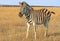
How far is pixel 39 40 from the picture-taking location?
11250 millimetres

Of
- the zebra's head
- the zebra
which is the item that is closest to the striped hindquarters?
the zebra

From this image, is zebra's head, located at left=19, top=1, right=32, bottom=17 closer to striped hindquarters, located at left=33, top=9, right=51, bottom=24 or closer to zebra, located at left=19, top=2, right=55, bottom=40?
zebra, located at left=19, top=2, right=55, bottom=40

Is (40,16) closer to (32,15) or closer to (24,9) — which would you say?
(32,15)

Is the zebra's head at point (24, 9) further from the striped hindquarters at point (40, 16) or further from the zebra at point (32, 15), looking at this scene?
the striped hindquarters at point (40, 16)

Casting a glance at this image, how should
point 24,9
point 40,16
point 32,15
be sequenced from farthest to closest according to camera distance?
point 40,16 → point 32,15 → point 24,9

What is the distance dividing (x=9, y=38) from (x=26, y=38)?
0.82 meters

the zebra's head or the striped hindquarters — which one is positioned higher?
the zebra's head

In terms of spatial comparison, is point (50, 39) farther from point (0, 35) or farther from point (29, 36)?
point (0, 35)

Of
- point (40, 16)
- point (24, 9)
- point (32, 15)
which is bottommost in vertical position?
point (40, 16)

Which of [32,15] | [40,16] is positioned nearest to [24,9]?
[32,15]

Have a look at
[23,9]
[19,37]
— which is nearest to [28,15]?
[23,9]

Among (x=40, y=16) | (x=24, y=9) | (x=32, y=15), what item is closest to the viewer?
(x=24, y=9)

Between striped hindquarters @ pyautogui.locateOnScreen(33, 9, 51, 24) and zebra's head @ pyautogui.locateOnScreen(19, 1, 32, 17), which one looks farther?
striped hindquarters @ pyautogui.locateOnScreen(33, 9, 51, 24)

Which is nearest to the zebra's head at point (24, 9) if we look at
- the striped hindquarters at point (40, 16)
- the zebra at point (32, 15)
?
the zebra at point (32, 15)
